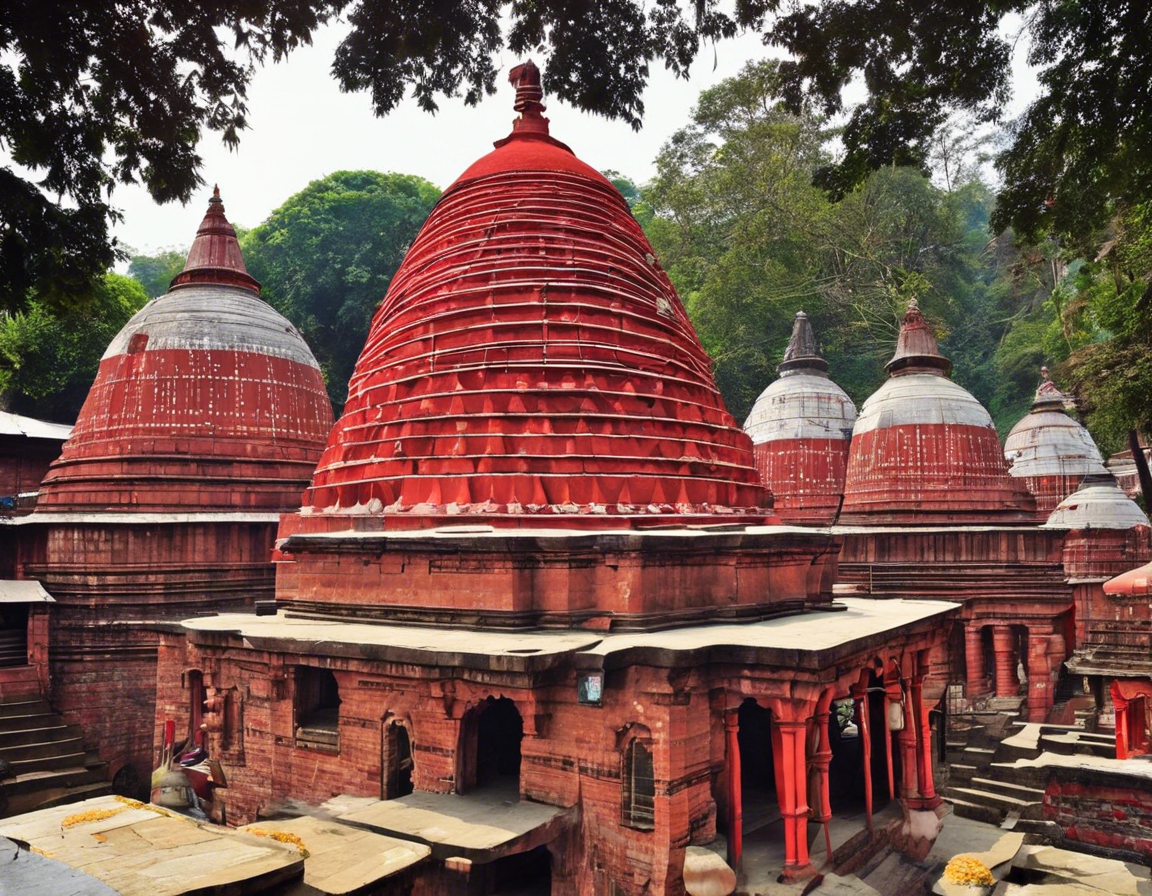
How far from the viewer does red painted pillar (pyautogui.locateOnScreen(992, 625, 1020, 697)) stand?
16938 millimetres

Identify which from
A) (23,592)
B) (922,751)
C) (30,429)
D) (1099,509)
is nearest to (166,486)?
(23,592)

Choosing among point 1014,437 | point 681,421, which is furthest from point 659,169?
point 681,421

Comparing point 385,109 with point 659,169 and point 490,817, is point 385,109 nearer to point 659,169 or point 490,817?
point 490,817

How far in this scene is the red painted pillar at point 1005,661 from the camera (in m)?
16.9

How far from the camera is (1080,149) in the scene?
4789mm

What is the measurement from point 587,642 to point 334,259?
106 ft

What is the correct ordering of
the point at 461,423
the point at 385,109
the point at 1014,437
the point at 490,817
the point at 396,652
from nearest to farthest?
the point at 385,109 → the point at 490,817 → the point at 396,652 → the point at 461,423 → the point at 1014,437

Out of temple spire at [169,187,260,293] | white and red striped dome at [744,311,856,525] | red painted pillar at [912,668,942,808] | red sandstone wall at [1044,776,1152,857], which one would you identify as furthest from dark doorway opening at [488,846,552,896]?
white and red striped dome at [744,311,856,525]

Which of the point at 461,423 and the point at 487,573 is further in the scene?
the point at 461,423

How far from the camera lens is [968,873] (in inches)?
291

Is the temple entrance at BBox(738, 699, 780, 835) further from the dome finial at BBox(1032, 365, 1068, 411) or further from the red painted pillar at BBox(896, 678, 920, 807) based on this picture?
the dome finial at BBox(1032, 365, 1068, 411)

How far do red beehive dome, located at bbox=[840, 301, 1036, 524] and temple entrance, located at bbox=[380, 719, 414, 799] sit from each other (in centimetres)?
1347

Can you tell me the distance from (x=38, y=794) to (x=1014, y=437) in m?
28.9

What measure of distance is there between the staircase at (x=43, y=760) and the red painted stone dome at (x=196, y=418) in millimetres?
3900
